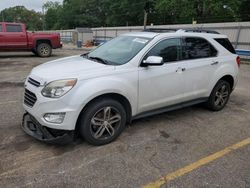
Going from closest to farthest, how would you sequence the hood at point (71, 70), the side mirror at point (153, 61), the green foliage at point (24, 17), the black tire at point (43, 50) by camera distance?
the hood at point (71, 70) → the side mirror at point (153, 61) → the black tire at point (43, 50) → the green foliage at point (24, 17)

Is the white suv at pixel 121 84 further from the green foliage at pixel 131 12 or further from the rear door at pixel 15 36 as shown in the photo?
the green foliage at pixel 131 12

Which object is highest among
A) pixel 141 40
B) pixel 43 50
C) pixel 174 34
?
pixel 174 34

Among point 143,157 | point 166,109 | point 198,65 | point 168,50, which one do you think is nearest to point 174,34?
point 168,50

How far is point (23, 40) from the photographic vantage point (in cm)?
1403

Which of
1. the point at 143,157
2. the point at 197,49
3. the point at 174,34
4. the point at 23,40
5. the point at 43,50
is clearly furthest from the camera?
the point at 43,50

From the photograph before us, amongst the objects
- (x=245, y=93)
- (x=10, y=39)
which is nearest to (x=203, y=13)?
(x=10, y=39)

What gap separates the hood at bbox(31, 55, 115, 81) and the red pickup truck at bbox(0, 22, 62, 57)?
1120 cm

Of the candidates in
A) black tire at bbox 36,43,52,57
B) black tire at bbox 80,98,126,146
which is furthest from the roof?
black tire at bbox 36,43,52,57

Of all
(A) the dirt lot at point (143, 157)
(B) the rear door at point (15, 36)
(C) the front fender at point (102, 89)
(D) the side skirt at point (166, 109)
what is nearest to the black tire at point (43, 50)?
(B) the rear door at point (15, 36)

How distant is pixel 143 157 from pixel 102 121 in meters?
0.79

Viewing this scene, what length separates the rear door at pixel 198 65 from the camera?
15.0ft

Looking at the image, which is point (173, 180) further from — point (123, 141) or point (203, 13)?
point (203, 13)

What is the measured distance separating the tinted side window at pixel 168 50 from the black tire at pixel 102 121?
43.6 inches

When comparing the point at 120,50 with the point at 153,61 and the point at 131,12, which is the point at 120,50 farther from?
the point at 131,12
